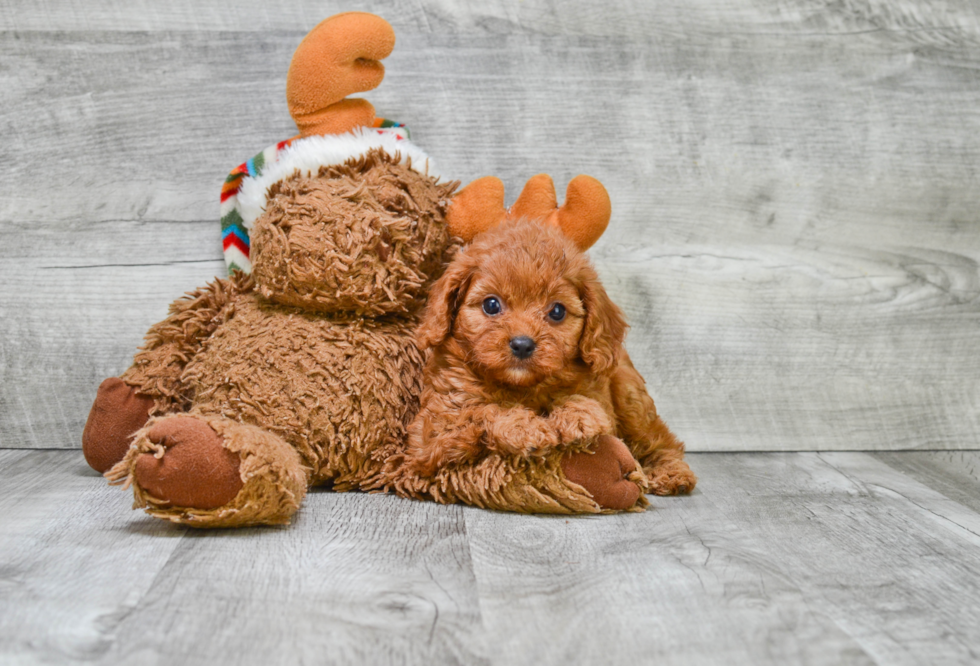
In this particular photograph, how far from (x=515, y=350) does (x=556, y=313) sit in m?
0.08

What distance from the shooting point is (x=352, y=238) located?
111 centimetres

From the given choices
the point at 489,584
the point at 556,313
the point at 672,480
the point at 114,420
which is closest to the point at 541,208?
the point at 556,313

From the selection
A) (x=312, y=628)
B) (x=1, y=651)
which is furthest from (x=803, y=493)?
(x=1, y=651)

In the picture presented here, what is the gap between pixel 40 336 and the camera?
4.73 feet

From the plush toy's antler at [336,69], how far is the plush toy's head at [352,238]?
9 centimetres

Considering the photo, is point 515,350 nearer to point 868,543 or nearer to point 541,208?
point 541,208

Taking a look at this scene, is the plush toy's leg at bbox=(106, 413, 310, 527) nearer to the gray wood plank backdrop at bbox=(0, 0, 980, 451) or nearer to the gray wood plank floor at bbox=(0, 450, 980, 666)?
the gray wood plank floor at bbox=(0, 450, 980, 666)

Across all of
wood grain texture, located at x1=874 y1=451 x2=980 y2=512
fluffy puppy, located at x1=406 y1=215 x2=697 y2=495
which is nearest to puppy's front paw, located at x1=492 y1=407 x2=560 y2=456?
fluffy puppy, located at x1=406 y1=215 x2=697 y2=495

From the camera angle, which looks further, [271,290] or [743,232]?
[743,232]

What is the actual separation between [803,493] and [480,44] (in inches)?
36.3

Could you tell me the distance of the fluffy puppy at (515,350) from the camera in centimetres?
104

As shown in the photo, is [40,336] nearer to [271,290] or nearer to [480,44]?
[271,290]

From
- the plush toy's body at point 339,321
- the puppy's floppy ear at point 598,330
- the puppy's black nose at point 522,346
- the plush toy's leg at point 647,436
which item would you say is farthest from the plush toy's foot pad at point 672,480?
the puppy's black nose at point 522,346

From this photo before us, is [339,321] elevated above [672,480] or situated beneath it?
elevated above
